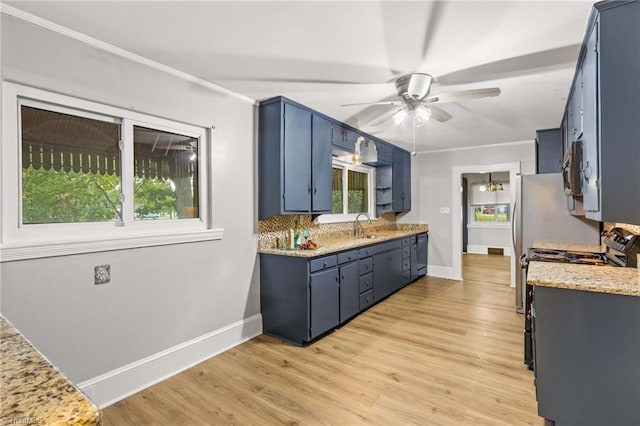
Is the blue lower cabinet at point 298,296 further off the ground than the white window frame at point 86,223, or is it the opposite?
the white window frame at point 86,223

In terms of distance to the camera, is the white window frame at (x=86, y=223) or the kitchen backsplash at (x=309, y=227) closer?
the white window frame at (x=86, y=223)

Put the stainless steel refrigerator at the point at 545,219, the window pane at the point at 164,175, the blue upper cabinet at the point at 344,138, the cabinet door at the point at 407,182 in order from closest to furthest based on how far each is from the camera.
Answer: the window pane at the point at 164,175 < the stainless steel refrigerator at the point at 545,219 < the blue upper cabinet at the point at 344,138 < the cabinet door at the point at 407,182

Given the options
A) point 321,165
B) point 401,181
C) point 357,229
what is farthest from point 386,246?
point 401,181

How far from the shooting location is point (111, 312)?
7.36ft

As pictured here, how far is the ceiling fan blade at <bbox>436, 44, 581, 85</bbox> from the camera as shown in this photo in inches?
89.7

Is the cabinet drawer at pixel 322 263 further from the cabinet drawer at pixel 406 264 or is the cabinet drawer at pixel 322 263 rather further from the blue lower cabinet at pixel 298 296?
the cabinet drawer at pixel 406 264

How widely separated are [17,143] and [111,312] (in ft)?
3.87

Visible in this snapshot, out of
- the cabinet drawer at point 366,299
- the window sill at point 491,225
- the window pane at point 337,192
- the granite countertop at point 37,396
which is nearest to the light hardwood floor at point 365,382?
the cabinet drawer at point 366,299

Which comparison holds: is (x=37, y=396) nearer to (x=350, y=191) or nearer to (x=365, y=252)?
(x=365, y=252)

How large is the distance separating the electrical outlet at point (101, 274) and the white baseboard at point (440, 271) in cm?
520

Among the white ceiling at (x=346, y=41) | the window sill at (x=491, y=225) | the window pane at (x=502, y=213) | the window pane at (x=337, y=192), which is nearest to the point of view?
the white ceiling at (x=346, y=41)

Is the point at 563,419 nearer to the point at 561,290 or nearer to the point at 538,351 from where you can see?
the point at 538,351

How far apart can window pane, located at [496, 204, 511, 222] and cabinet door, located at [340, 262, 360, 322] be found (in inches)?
260

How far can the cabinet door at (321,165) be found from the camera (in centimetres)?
361
